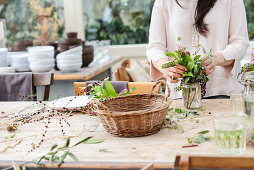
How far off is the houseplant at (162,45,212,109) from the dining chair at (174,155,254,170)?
2.62 ft

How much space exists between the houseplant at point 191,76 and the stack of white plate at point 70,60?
1.54m

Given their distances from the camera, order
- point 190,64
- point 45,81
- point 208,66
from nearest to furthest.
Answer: point 190,64, point 208,66, point 45,81

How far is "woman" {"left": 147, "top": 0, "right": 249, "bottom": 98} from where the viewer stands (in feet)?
6.43

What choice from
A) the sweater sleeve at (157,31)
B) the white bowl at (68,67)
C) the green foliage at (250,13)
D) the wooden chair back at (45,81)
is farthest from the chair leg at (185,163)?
the green foliage at (250,13)

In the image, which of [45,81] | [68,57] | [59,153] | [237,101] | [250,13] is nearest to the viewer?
[59,153]

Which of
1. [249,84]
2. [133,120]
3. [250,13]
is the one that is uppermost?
[250,13]

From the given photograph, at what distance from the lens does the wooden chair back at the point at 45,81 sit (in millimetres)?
2303

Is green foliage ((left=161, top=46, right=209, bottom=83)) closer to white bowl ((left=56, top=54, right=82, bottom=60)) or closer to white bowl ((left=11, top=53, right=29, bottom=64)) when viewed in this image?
white bowl ((left=56, top=54, right=82, bottom=60))

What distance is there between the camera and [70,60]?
3078 mm

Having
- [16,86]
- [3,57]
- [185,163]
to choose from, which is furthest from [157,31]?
[3,57]

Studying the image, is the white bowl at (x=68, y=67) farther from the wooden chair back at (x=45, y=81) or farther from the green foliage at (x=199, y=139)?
the green foliage at (x=199, y=139)

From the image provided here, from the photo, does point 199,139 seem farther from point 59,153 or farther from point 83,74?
point 83,74

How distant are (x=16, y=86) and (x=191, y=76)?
1.29 m

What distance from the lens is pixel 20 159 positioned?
123 cm
